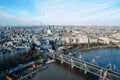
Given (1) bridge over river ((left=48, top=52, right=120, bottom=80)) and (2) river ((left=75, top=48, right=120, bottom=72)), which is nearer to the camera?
(1) bridge over river ((left=48, top=52, right=120, bottom=80))

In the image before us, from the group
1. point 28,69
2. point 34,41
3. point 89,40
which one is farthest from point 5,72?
point 89,40

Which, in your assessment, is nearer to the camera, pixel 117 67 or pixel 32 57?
pixel 117 67

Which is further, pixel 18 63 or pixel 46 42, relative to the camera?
pixel 46 42

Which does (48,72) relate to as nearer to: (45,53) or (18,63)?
(18,63)

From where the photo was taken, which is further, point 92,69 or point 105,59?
point 105,59

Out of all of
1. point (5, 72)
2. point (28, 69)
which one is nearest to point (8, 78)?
point (5, 72)

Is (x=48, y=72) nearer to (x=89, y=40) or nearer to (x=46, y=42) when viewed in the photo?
(x=46, y=42)

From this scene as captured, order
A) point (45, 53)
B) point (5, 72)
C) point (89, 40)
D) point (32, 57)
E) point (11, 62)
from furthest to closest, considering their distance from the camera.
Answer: point (89, 40), point (45, 53), point (32, 57), point (11, 62), point (5, 72)

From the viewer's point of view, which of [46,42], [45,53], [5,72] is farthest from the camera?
[46,42]

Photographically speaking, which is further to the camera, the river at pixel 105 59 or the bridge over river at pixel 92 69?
the river at pixel 105 59
